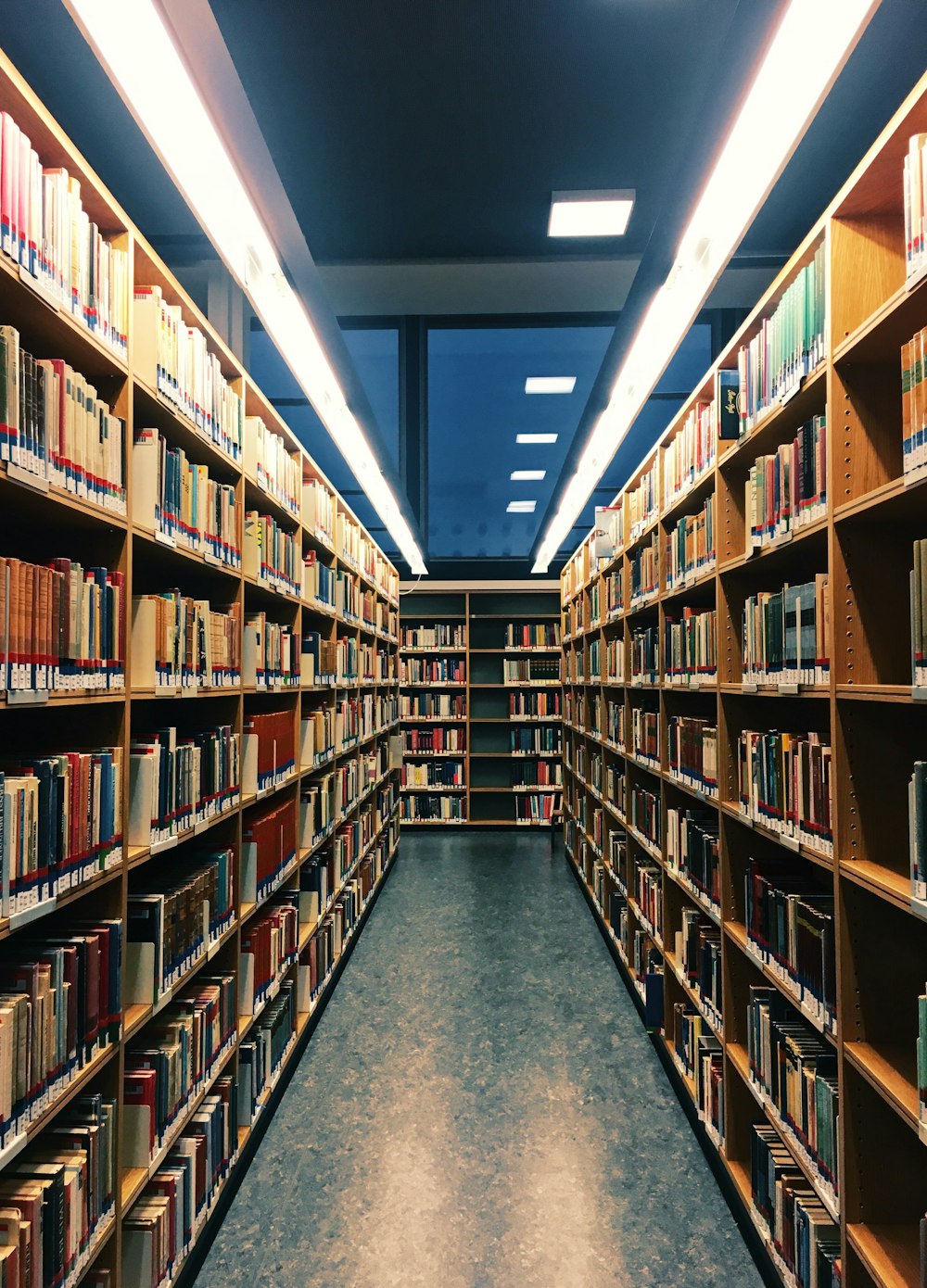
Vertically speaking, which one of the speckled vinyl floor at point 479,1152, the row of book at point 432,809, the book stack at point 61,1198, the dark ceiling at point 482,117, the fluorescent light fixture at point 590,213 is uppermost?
the dark ceiling at point 482,117

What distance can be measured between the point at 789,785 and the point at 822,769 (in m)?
0.21

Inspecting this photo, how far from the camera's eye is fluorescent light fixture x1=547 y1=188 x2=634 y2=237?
8.87ft

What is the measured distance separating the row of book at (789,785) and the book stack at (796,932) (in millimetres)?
177

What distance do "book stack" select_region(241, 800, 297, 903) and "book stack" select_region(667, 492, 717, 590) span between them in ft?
6.11

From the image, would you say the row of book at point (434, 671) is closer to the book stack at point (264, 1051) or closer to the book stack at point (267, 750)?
the book stack at point (267, 750)

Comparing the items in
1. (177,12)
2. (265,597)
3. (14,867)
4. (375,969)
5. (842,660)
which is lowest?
(375,969)

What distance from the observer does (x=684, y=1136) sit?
8.72 ft

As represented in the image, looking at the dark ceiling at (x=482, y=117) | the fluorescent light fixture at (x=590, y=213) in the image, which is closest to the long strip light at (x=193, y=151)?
the dark ceiling at (x=482, y=117)

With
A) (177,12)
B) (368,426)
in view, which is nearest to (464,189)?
(368,426)

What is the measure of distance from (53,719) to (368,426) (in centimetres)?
204

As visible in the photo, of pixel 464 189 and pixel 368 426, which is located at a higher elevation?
pixel 464 189

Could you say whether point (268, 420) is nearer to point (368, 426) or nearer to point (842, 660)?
point (368, 426)

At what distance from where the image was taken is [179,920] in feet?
6.59

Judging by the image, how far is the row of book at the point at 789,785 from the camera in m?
1.75
